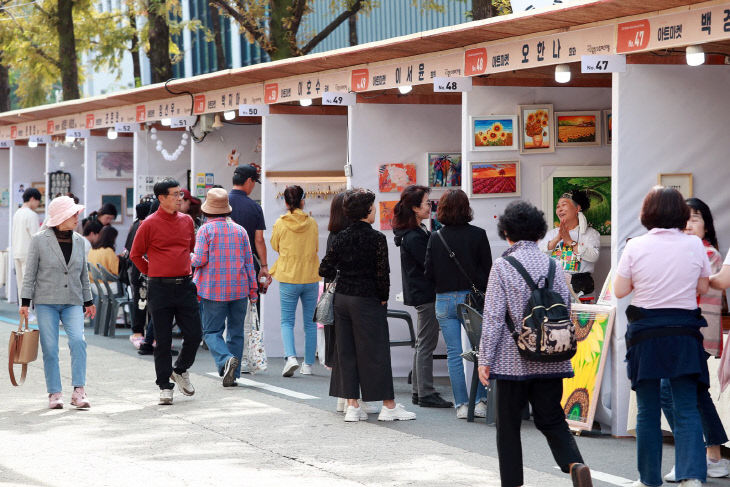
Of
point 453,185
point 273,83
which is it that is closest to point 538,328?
point 453,185

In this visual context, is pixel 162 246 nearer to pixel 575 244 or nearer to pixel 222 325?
pixel 222 325

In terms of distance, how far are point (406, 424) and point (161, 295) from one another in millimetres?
2275

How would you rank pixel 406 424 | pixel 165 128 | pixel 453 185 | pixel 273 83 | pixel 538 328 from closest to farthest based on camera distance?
pixel 538 328 → pixel 406 424 → pixel 453 185 → pixel 273 83 → pixel 165 128

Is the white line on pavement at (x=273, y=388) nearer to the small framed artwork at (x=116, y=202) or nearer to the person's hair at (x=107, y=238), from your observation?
the person's hair at (x=107, y=238)

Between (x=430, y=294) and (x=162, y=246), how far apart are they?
7.10 ft

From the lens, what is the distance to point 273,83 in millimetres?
13484

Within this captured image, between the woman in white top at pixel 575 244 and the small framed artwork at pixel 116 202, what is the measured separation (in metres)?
10.3

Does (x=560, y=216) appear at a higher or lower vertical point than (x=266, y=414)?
higher

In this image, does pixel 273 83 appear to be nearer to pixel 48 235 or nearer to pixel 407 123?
pixel 407 123

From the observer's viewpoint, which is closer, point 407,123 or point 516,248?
point 516,248

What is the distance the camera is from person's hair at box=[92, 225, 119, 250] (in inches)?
644

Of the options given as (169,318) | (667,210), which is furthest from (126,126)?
(667,210)

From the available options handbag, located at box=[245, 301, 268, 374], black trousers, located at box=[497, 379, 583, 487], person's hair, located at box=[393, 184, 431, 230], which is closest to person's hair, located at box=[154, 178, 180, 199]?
person's hair, located at box=[393, 184, 431, 230]

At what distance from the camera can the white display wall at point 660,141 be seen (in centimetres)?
862
